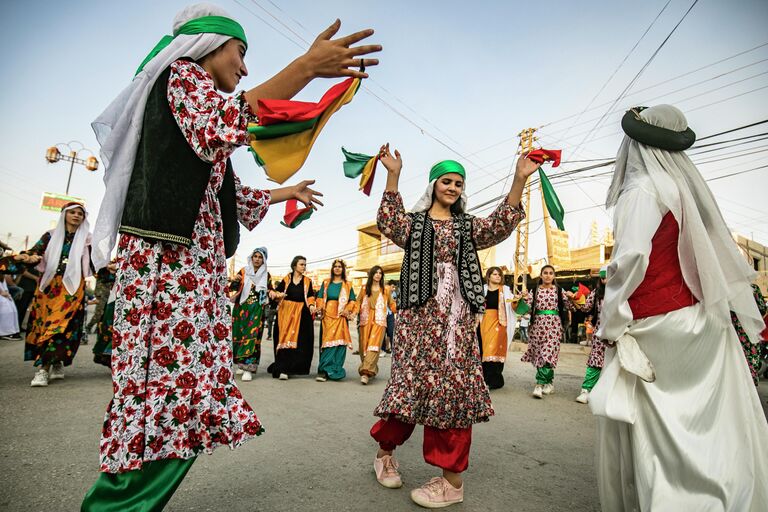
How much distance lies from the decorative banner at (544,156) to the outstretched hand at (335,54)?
133 centimetres

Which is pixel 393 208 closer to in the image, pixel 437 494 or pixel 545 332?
pixel 437 494

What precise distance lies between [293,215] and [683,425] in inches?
84.9

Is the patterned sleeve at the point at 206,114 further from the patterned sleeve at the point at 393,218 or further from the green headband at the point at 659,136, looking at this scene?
the green headband at the point at 659,136

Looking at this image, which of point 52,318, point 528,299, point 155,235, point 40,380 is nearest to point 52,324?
point 52,318

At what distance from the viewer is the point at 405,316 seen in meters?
2.76

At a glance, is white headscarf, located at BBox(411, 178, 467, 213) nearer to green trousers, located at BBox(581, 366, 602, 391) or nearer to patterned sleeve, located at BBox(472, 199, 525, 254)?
patterned sleeve, located at BBox(472, 199, 525, 254)

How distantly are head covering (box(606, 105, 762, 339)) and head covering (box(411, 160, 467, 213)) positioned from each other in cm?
100

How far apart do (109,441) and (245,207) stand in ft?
3.47

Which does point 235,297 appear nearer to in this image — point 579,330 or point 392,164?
point 392,164

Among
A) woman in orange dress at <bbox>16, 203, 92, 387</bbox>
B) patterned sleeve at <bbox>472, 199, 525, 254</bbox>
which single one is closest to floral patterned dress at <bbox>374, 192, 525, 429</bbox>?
patterned sleeve at <bbox>472, 199, 525, 254</bbox>

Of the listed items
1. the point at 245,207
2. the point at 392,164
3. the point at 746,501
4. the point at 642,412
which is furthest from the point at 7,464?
the point at 746,501

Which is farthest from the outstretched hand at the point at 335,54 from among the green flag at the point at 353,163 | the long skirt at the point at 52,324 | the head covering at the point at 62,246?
the long skirt at the point at 52,324

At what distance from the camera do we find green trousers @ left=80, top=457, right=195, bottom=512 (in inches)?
57.1

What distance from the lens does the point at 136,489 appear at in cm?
149
